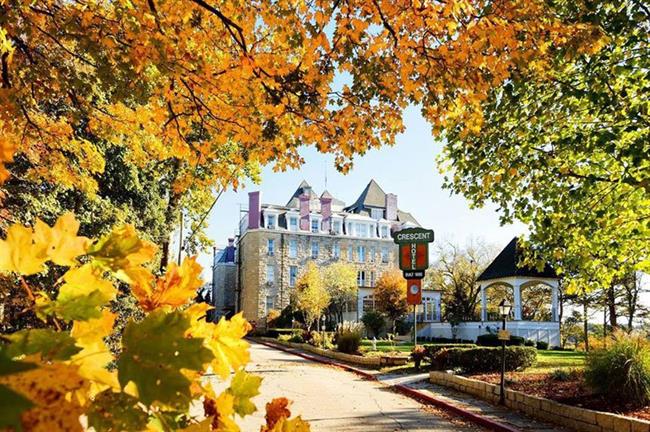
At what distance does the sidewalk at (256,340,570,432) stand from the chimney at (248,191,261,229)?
114ft

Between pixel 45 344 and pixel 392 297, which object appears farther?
pixel 392 297

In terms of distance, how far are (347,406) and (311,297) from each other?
27.8 m

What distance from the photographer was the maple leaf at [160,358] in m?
0.59

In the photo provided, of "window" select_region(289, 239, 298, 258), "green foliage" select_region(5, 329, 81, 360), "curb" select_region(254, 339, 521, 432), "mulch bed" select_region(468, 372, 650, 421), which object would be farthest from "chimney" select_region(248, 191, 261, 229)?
"green foliage" select_region(5, 329, 81, 360)

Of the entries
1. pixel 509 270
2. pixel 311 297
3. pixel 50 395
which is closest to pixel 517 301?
pixel 509 270

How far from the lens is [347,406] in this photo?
1074cm

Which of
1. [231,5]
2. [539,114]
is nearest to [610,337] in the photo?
[539,114]

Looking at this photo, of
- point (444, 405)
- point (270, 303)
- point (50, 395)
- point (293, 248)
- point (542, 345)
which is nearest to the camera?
point (50, 395)

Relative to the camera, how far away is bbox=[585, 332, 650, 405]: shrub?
29.8 feet

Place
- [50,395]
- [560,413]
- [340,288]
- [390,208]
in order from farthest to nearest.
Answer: [390,208], [340,288], [560,413], [50,395]

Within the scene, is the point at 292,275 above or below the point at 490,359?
above

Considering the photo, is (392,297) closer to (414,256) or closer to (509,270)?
(509,270)

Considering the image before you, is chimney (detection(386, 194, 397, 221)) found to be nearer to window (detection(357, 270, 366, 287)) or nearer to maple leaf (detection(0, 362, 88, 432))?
window (detection(357, 270, 366, 287))

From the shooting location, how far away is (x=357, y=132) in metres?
6.25
